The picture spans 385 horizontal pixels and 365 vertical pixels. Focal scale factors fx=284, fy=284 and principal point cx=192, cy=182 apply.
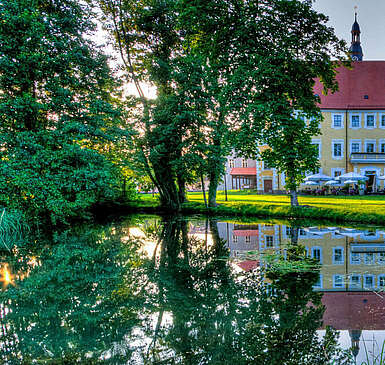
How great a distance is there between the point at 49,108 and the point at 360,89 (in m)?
34.7

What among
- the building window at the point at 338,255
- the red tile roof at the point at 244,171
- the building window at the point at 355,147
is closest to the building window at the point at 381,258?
the building window at the point at 338,255

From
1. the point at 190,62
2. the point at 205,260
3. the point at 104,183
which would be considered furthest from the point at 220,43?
the point at 205,260

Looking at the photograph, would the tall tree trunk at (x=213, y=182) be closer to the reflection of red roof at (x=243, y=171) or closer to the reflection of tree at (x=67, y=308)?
the reflection of tree at (x=67, y=308)

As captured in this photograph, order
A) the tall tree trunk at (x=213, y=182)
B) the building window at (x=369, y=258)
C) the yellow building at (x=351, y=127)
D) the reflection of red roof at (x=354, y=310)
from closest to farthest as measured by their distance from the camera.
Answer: the reflection of red roof at (x=354, y=310), the building window at (x=369, y=258), the tall tree trunk at (x=213, y=182), the yellow building at (x=351, y=127)

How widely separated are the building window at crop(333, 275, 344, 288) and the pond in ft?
0.07

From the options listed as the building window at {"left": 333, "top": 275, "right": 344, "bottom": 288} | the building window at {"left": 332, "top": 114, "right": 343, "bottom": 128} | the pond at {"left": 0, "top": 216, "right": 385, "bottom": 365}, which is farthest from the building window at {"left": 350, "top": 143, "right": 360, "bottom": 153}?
the building window at {"left": 333, "top": 275, "right": 344, "bottom": 288}

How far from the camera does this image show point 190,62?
1803 cm

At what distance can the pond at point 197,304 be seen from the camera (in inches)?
143

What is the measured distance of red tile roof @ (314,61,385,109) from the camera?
33.1m

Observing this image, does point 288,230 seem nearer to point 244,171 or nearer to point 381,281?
point 381,281

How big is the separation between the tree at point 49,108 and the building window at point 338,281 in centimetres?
1045

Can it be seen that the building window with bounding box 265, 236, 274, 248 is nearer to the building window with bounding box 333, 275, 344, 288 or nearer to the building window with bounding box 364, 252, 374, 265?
the building window with bounding box 364, 252, 374, 265

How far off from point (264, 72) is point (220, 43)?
4.19 metres

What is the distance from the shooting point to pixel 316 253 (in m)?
8.32
